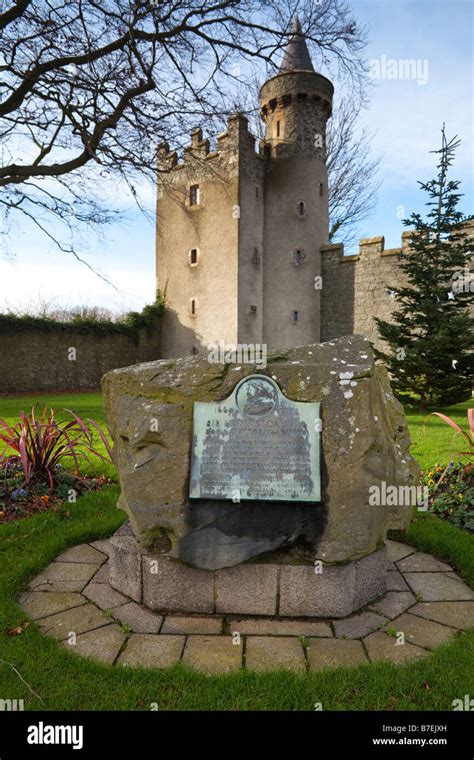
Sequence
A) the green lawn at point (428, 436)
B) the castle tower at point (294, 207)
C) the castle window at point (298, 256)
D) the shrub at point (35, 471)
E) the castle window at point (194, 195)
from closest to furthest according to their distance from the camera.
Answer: the shrub at point (35, 471) < the green lawn at point (428, 436) < the castle tower at point (294, 207) < the castle window at point (298, 256) < the castle window at point (194, 195)

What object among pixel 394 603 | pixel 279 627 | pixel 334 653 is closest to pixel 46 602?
pixel 279 627

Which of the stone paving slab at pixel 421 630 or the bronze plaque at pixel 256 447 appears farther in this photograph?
the bronze plaque at pixel 256 447

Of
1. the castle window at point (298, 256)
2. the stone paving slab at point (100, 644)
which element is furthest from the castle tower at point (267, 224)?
the stone paving slab at point (100, 644)

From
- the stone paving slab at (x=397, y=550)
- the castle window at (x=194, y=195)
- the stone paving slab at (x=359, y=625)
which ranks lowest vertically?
the stone paving slab at (x=359, y=625)

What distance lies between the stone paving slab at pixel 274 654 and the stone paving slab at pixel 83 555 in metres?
1.43

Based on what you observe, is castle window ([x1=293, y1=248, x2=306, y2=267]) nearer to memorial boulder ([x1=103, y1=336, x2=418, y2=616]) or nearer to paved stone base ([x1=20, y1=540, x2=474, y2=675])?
memorial boulder ([x1=103, y1=336, x2=418, y2=616])

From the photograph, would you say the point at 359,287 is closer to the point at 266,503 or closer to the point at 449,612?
the point at 449,612

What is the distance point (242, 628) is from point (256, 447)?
1037 millimetres

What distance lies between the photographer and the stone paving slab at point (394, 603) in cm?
272

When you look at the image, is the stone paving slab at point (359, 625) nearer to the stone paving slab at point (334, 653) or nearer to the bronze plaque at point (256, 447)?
the stone paving slab at point (334, 653)

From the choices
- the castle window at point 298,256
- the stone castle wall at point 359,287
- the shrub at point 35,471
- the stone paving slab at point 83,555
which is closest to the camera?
the stone paving slab at point 83,555

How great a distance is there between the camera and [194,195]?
22.4m

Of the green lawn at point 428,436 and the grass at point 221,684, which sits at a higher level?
the green lawn at point 428,436
